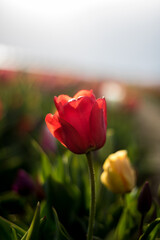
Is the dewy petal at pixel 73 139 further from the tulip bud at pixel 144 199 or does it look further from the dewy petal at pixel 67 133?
the tulip bud at pixel 144 199

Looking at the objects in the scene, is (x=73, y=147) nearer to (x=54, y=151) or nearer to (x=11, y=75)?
(x=54, y=151)

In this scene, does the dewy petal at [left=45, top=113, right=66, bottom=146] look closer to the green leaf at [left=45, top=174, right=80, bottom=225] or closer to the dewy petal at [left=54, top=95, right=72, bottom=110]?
the dewy petal at [left=54, top=95, right=72, bottom=110]

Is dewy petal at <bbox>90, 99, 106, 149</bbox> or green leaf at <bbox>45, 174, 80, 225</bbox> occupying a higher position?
dewy petal at <bbox>90, 99, 106, 149</bbox>

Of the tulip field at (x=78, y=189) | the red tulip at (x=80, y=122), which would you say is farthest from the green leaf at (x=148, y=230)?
the red tulip at (x=80, y=122)

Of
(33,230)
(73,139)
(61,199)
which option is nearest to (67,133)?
(73,139)

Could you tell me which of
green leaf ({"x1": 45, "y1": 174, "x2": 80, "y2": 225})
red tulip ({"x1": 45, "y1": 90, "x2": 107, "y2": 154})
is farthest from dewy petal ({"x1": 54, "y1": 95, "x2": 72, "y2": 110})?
green leaf ({"x1": 45, "y1": 174, "x2": 80, "y2": 225})

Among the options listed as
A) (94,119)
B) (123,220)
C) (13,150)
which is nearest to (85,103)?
(94,119)

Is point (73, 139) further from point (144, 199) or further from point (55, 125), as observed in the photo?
point (144, 199)
